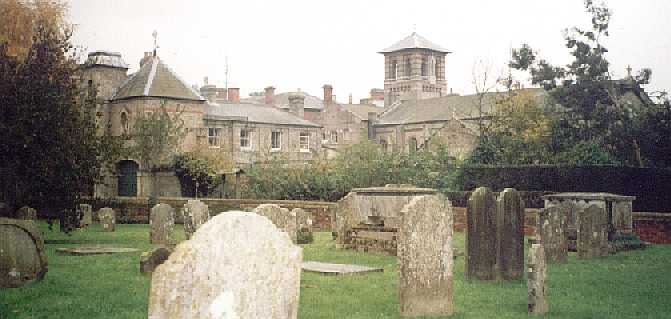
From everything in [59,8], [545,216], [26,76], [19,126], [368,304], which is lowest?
[368,304]

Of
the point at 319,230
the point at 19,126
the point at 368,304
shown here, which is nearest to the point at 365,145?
the point at 319,230

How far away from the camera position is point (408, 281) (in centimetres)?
930

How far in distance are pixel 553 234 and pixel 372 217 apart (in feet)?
15.9

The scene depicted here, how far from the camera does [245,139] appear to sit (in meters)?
53.8

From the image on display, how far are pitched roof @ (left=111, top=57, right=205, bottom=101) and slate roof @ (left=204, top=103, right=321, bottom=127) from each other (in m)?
4.54

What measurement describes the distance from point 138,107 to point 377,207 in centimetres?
2868

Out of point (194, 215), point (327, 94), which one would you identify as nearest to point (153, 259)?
point (194, 215)

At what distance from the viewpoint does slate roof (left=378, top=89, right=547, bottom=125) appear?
62.0 meters

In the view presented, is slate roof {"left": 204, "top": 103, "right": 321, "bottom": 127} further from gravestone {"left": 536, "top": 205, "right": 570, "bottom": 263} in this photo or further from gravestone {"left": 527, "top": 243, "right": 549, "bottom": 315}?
gravestone {"left": 527, "top": 243, "right": 549, "bottom": 315}

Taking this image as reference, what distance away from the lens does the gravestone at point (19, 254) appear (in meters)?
11.1

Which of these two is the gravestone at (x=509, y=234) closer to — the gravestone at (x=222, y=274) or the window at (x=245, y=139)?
the gravestone at (x=222, y=274)

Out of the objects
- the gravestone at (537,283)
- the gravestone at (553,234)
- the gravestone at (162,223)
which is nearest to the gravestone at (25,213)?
the gravestone at (162,223)

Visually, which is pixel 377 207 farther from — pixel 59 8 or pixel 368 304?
pixel 59 8

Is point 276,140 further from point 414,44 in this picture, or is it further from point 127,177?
point 414,44
